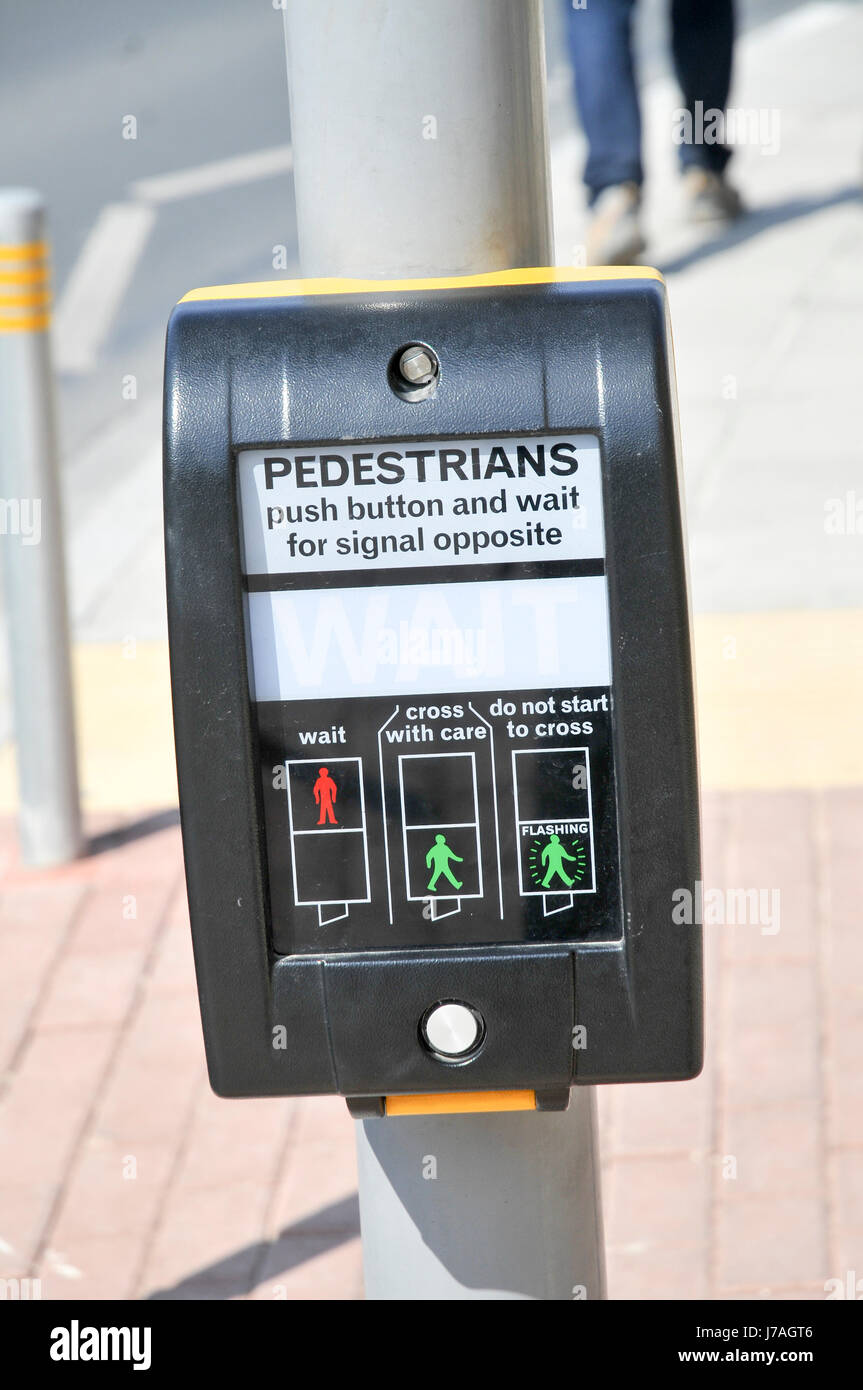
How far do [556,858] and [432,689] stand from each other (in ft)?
0.53

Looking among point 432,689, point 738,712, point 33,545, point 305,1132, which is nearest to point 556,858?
point 432,689

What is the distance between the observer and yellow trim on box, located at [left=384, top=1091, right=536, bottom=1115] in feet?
4.65

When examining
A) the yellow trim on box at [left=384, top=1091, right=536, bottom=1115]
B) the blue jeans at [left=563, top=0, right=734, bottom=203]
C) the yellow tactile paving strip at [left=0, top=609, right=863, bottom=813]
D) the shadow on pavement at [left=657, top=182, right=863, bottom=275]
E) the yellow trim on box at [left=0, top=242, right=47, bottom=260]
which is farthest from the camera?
the shadow on pavement at [left=657, top=182, right=863, bottom=275]

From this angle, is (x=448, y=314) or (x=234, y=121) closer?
(x=448, y=314)

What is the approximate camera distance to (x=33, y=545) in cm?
399

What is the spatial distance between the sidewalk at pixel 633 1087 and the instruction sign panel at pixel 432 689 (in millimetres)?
1720

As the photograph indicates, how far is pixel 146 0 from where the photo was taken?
14.2m

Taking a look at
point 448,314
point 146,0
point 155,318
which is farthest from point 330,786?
point 146,0

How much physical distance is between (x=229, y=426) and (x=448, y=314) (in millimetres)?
183

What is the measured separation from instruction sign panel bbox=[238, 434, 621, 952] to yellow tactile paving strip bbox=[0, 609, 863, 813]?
3.02 metres

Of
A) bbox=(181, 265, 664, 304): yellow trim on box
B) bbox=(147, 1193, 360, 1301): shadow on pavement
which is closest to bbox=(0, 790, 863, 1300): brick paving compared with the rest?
bbox=(147, 1193, 360, 1301): shadow on pavement

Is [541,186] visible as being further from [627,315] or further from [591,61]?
[591,61]

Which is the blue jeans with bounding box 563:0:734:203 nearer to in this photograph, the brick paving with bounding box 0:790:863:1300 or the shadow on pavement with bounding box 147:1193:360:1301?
the brick paving with bounding box 0:790:863:1300

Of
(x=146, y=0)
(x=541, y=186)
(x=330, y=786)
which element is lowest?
(x=330, y=786)
